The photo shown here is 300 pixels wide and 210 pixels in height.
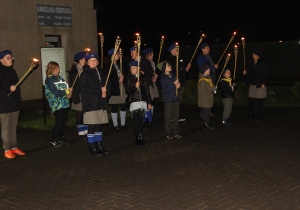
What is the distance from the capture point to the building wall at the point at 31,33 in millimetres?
14873

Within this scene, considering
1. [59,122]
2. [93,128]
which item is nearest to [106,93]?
[93,128]

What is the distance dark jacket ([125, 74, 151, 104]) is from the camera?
862 centimetres

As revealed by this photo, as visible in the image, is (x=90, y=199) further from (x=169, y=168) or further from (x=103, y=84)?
(x=103, y=84)

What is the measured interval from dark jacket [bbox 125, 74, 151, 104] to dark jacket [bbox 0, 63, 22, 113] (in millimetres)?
2220

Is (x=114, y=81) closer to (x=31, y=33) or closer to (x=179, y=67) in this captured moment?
(x=179, y=67)

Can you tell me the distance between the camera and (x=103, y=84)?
7.88 m

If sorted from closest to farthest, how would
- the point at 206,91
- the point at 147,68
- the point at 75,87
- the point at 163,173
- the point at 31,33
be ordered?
the point at 163,173
the point at 75,87
the point at 206,91
the point at 147,68
the point at 31,33

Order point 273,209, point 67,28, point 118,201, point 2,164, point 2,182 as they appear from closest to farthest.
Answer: point 273,209, point 118,201, point 2,182, point 2,164, point 67,28

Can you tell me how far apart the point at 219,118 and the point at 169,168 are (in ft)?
17.8

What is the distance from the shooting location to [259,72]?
11391 mm

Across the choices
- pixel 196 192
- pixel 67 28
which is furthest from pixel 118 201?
pixel 67 28

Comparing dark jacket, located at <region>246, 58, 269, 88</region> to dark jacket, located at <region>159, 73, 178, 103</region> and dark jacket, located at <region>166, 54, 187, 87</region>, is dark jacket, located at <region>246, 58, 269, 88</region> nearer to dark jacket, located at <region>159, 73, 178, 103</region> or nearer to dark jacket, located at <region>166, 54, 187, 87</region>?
dark jacket, located at <region>166, 54, 187, 87</region>

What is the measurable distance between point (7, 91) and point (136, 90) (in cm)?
252

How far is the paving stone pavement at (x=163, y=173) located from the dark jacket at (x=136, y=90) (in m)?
0.98
